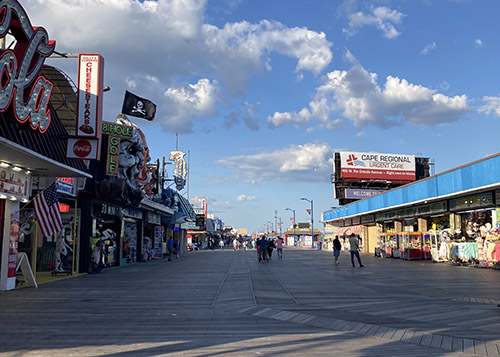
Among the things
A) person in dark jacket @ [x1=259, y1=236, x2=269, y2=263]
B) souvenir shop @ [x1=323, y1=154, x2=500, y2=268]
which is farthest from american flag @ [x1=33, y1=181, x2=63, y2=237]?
souvenir shop @ [x1=323, y1=154, x2=500, y2=268]

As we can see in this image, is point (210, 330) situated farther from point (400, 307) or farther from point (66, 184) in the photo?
point (66, 184)

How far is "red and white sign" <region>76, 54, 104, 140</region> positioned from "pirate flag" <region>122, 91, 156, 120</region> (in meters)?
13.1

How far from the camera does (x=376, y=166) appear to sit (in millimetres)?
67688

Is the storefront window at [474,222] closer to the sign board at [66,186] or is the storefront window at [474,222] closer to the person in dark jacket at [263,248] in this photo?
the person in dark jacket at [263,248]

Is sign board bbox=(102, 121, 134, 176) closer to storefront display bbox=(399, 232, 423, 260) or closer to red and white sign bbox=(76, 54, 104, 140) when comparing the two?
red and white sign bbox=(76, 54, 104, 140)

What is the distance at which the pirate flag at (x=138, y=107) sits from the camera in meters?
28.7

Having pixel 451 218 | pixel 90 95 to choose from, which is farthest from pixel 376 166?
pixel 90 95

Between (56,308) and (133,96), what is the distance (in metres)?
20.3

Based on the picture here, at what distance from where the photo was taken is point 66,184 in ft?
60.2

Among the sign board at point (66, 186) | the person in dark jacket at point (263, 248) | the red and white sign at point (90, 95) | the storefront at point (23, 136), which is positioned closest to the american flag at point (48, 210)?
the storefront at point (23, 136)

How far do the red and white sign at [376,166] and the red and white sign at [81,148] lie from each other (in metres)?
54.2

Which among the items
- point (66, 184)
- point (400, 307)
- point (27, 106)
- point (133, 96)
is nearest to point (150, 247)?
point (133, 96)

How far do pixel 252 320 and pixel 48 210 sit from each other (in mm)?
9172

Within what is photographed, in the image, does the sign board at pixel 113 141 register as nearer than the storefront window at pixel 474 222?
Yes
